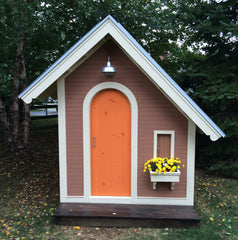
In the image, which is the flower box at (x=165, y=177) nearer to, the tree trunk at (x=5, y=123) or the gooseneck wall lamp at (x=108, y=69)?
the gooseneck wall lamp at (x=108, y=69)

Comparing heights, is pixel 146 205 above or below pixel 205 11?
below

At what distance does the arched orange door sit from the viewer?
4668 mm

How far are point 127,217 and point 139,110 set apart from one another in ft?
7.05

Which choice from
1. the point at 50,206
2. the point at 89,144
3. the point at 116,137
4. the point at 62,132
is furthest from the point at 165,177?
the point at 50,206

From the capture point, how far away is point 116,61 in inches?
177

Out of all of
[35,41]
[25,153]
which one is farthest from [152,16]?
[25,153]

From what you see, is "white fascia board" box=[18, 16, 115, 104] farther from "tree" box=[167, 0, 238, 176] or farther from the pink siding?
"tree" box=[167, 0, 238, 176]

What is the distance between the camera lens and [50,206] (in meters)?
5.26

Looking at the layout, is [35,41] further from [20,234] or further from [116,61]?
[20,234]

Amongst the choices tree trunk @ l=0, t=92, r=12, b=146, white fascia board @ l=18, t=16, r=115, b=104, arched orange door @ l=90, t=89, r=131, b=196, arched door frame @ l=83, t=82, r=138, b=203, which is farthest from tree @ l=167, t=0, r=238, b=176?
tree trunk @ l=0, t=92, r=12, b=146

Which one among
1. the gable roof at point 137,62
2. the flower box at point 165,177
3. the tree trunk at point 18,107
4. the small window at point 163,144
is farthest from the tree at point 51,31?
the flower box at point 165,177

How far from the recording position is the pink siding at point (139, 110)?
14.8ft

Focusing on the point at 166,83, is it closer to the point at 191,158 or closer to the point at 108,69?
the point at 108,69

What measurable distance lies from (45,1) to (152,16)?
4398 millimetres
